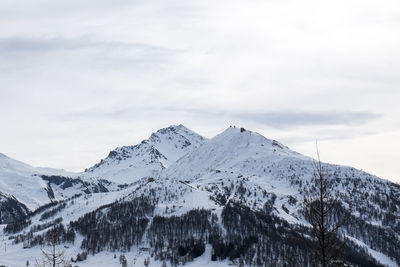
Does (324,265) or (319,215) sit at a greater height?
(319,215)

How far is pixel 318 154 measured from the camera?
3325cm

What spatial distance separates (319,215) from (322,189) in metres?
1.85

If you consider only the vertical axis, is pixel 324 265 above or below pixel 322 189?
below

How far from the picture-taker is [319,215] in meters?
35.0

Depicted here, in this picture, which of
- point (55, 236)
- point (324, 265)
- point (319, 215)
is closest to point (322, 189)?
point (319, 215)

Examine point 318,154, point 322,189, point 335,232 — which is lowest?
point 335,232

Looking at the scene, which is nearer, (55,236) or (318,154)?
(318,154)

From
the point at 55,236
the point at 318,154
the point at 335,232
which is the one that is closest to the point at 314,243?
the point at 335,232

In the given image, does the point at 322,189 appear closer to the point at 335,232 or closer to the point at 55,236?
the point at 335,232

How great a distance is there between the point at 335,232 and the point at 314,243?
5.87 ft

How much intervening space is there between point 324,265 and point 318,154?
24.5 feet

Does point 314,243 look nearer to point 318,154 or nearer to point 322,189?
point 322,189

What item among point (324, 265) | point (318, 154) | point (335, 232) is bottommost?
point (324, 265)

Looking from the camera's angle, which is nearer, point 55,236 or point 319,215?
point 319,215
